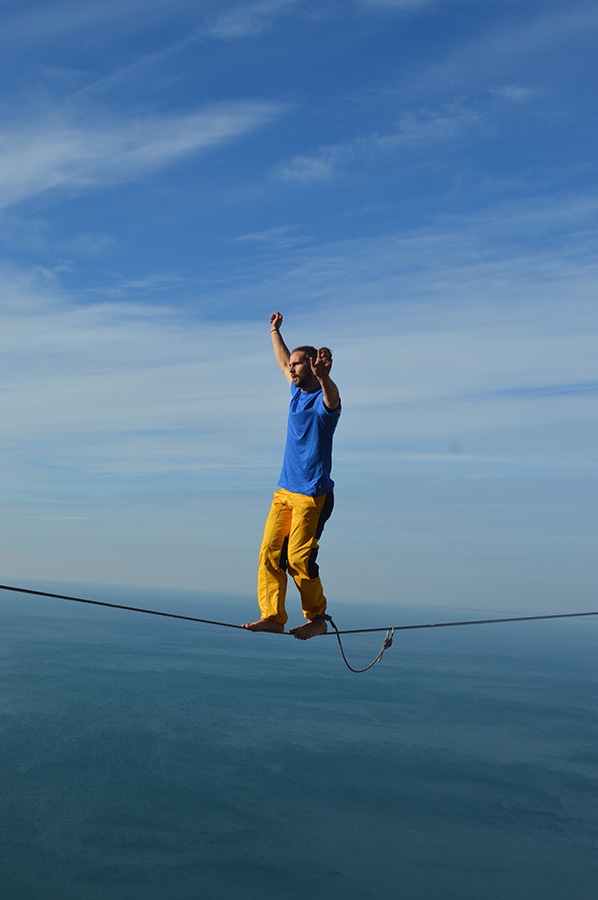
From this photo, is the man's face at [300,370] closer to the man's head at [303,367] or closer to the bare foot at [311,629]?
the man's head at [303,367]

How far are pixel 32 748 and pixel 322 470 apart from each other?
63.6 meters

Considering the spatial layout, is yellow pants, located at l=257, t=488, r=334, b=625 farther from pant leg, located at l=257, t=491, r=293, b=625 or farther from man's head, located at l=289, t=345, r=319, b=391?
man's head, located at l=289, t=345, r=319, b=391

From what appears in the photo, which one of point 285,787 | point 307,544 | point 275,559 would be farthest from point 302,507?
point 285,787

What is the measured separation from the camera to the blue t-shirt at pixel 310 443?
187 inches

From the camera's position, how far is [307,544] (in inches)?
192

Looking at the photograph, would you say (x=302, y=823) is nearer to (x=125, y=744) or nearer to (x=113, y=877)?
(x=113, y=877)

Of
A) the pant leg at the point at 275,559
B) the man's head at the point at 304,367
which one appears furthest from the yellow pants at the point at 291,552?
the man's head at the point at 304,367

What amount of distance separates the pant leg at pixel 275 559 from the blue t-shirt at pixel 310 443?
191 mm

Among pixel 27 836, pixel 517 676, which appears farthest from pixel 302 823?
pixel 517 676

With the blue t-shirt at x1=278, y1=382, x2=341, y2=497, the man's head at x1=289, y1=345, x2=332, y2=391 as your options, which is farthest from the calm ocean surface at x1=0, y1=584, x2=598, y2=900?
the man's head at x1=289, y1=345, x2=332, y2=391

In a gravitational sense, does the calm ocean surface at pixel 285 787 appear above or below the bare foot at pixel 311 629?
below

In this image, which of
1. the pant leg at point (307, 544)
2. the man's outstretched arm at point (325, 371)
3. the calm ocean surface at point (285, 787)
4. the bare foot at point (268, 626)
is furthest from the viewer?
the calm ocean surface at point (285, 787)

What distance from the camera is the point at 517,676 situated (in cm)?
11681

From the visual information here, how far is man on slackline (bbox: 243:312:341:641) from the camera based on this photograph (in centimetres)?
482
